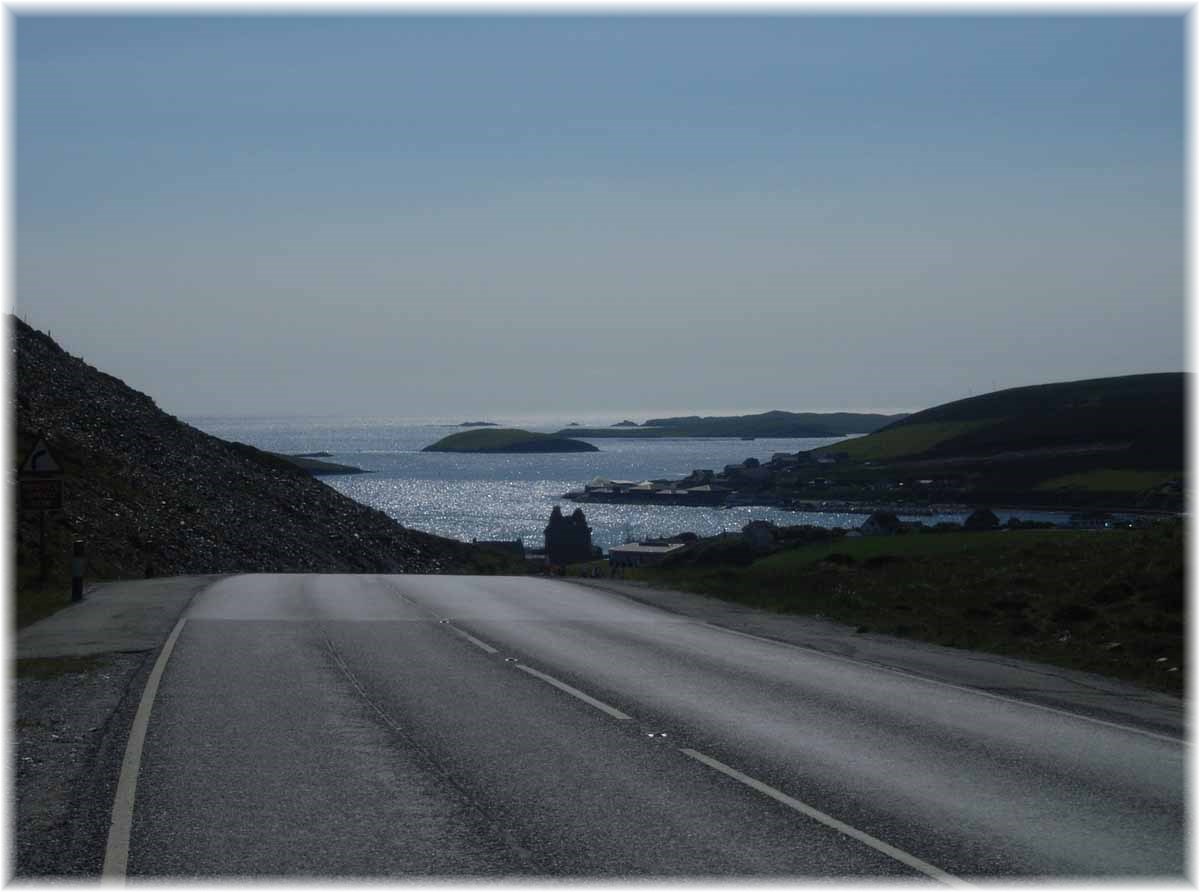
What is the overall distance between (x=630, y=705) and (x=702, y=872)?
553 centimetres

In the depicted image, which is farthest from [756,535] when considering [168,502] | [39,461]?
[39,461]

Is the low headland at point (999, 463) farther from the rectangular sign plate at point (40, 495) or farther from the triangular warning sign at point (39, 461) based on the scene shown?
the triangular warning sign at point (39, 461)

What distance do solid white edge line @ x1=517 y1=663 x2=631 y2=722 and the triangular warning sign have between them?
11.9 m

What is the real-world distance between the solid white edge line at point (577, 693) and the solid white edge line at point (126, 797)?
4.11 m

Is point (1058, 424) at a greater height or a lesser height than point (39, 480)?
greater

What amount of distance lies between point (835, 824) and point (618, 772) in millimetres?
2003

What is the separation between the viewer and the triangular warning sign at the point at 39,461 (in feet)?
75.3

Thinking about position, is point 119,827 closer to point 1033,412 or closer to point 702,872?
point 702,872

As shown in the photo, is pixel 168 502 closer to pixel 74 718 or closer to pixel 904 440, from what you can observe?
pixel 74 718

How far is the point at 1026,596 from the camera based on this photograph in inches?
899

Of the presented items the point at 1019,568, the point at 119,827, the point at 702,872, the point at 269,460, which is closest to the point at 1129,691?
the point at 702,872

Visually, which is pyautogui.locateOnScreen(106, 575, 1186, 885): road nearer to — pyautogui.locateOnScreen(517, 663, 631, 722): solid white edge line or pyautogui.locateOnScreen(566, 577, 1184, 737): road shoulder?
pyautogui.locateOnScreen(517, 663, 631, 722): solid white edge line

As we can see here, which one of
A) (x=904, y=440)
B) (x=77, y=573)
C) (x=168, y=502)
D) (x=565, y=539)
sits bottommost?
(x=565, y=539)

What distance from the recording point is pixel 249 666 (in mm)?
14844
